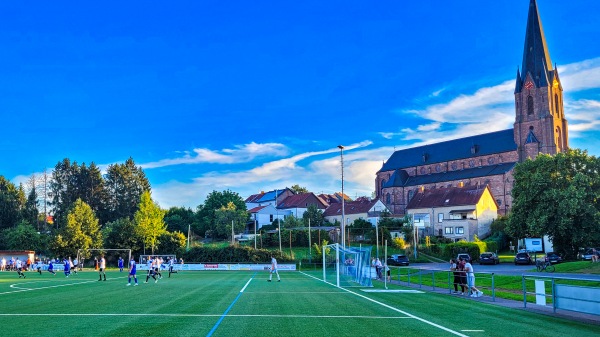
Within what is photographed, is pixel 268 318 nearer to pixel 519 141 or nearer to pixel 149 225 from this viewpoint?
pixel 149 225

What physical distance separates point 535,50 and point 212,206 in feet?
233

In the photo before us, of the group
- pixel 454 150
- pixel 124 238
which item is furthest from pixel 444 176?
pixel 124 238

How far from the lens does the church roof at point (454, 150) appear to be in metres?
112

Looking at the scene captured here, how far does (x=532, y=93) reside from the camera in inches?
4094

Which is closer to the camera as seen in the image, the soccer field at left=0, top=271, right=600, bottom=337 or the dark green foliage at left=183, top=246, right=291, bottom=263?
the soccer field at left=0, top=271, right=600, bottom=337

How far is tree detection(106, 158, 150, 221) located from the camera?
107375mm

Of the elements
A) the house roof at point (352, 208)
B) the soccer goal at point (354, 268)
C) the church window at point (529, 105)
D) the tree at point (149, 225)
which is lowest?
the soccer goal at point (354, 268)

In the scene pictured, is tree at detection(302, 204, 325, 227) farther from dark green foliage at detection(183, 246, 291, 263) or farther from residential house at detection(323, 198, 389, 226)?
dark green foliage at detection(183, 246, 291, 263)

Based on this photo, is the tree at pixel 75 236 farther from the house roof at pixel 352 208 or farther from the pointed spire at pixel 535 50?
the pointed spire at pixel 535 50

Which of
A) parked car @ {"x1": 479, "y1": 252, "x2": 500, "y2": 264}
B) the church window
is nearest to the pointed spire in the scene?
the church window

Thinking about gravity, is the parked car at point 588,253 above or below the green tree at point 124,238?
below

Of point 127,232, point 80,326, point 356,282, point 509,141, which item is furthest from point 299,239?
point 80,326

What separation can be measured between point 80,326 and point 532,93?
347 ft

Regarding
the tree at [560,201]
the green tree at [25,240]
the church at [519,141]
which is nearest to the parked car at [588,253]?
the tree at [560,201]
